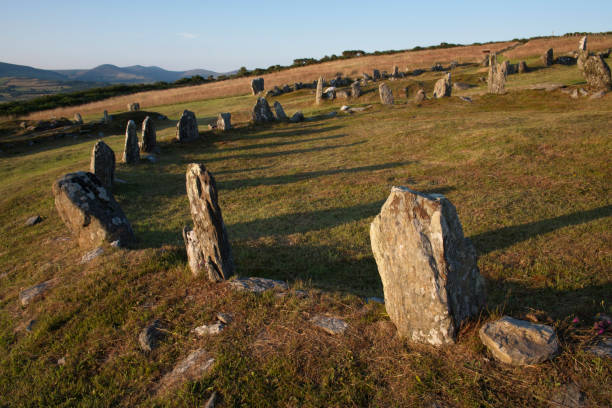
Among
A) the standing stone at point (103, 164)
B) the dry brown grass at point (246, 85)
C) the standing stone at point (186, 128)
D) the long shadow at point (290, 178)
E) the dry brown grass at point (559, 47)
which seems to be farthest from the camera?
the dry brown grass at point (246, 85)

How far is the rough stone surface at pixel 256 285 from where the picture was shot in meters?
6.85

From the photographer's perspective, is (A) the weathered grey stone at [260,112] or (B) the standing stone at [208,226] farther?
(A) the weathered grey stone at [260,112]

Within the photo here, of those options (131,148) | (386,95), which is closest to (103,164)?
(131,148)

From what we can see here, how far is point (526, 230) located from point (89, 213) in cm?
1221

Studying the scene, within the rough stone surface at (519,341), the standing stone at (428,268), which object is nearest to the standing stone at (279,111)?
the standing stone at (428,268)

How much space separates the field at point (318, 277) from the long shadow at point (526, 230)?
6cm

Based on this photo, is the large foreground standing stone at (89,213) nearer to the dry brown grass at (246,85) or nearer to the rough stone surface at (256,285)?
the rough stone surface at (256,285)

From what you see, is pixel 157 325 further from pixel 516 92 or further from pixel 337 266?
pixel 516 92

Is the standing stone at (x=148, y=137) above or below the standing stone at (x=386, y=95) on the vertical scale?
below

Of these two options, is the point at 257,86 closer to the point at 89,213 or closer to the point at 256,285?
the point at 89,213

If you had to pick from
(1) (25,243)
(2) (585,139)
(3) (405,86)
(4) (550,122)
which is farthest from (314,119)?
(1) (25,243)

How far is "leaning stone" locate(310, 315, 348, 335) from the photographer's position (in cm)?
550

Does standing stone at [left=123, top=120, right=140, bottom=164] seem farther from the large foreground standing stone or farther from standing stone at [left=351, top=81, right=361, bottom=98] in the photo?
standing stone at [left=351, top=81, right=361, bottom=98]

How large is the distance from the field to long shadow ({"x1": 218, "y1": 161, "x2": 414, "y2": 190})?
0.55 ft
